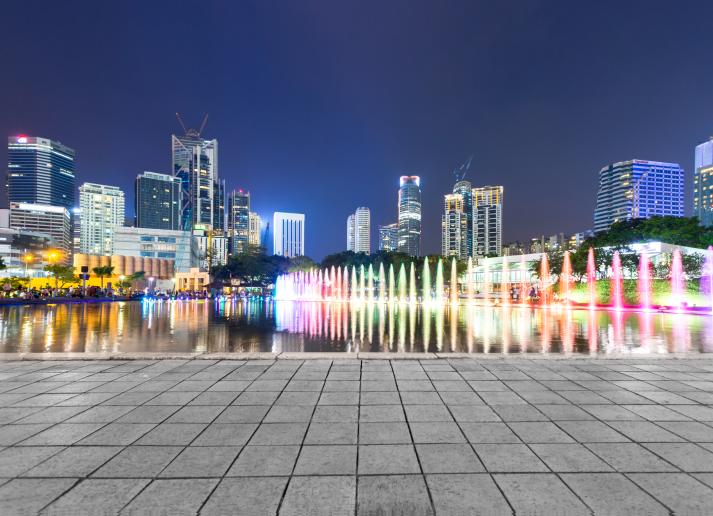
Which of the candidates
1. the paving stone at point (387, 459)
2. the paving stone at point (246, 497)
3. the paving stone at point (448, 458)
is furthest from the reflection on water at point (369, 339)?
the paving stone at point (246, 497)

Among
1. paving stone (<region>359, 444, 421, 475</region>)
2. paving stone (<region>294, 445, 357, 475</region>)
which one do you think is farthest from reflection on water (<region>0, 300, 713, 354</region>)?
paving stone (<region>294, 445, 357, 475</region>)

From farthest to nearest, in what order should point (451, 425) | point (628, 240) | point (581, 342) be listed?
point (628, 240) < point (581, 342) < point (451, 425)

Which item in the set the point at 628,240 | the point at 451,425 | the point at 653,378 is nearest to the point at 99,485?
the point at 451,425

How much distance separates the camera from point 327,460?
167 inches

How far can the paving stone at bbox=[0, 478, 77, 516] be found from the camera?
11.0 ft

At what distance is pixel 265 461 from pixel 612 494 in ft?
11.3

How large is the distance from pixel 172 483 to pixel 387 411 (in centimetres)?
308

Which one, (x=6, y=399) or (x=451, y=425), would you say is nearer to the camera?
(x=451, y=425)

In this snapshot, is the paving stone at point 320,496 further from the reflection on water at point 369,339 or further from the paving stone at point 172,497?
the reflection on water at point 369,339

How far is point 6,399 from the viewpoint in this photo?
6473mm

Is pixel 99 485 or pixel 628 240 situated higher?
pixel 628 240

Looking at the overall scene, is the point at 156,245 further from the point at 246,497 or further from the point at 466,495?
the point at 466,495

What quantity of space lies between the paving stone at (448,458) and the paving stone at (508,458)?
0.11 metres

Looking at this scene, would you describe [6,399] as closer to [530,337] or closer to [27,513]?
[27,513]
